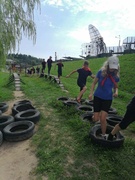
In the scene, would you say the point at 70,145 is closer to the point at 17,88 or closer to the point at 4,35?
the point at 4,35

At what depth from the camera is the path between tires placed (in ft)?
10.0

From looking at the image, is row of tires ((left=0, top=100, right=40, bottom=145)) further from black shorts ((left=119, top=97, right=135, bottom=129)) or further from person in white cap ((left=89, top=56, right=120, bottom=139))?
black shorts ((left=119, top=97, right=135, bottom=129))

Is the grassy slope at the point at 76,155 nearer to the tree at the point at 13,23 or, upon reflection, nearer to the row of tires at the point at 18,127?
the row of tires at the point at 18,127

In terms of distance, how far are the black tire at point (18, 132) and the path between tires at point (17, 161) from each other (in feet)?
0.38

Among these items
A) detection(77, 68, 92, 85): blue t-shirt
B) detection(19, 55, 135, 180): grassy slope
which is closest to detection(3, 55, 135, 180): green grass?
detection(19, 55, 135, 180): grassy slope

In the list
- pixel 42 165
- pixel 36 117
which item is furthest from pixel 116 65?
pixel 36 117

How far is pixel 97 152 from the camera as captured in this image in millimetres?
3531

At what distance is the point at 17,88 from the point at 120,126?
9198 millimetres

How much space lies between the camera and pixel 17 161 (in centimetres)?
349

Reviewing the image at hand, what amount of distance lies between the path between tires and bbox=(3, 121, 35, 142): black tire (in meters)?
0.12

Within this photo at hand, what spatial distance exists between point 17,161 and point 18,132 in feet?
3.05

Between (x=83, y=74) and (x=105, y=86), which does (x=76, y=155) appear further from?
(x=83, y=74)

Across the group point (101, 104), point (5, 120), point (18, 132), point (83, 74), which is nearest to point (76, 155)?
point (101, 104)

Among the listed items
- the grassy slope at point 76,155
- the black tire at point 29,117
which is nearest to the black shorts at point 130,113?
the grassy slope at point 76,155
